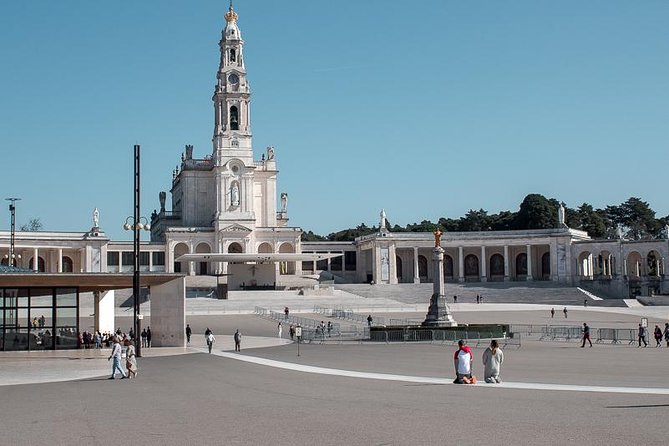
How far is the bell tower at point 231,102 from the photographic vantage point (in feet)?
373

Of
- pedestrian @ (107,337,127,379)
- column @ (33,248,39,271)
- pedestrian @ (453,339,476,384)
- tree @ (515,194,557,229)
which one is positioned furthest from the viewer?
tree @ (515,194,557,229)

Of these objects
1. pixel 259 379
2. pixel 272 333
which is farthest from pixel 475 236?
pixel 259 379

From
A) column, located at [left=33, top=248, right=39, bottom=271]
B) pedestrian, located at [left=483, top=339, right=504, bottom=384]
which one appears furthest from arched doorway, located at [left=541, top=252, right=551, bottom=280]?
pedestrian, located at [left=483, top=339, right=504, bottom=384]

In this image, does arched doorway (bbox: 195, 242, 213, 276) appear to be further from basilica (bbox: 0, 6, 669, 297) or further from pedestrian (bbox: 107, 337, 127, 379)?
pedestrian (bbox: 107, 337, 127, 379)

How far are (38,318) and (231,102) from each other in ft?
238

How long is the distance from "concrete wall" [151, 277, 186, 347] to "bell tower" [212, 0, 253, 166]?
229ft

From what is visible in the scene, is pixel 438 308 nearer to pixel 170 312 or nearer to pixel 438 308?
pixel 438 308

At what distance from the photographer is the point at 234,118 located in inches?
4518

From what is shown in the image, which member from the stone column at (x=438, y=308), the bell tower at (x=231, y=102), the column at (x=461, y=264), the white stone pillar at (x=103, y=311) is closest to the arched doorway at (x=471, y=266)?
the column at (x=461, y=264)

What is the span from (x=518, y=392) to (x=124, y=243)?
96929 mm

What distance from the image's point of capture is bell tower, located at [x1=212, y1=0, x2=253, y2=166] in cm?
11356

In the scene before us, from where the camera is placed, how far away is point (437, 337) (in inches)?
1831

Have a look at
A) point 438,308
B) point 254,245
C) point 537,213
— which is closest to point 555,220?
point 537,213

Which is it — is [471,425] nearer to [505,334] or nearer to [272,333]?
[505,334]
